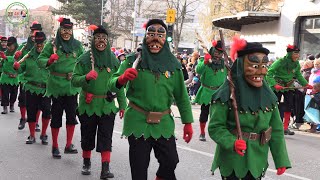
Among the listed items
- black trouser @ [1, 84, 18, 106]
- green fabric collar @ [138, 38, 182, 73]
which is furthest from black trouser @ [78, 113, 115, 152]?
black trouser @ [1, 84, 18, 106]

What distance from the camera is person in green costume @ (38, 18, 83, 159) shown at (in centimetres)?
724

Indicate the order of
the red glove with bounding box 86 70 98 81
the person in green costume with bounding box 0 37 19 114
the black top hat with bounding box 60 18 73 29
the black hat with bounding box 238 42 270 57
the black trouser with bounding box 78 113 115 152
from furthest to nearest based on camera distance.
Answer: the person in green costume with bounding box 0 37 19 114
the black top hat with bounding box 60 18 73 29
the black trouser with bounding box 78 113 115 152
the red glove with bounding box 86 70 98 81
the black hat with bounding box 238 42 270 57

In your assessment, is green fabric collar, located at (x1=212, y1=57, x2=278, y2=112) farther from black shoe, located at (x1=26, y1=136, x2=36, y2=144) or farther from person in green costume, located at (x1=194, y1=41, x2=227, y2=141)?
black shoe, located at (x1=26, y1=136, x2=36, y2=144)

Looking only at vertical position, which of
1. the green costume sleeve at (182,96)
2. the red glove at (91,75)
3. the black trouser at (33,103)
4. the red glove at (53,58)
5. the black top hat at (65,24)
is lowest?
the black trouser at (33,103)

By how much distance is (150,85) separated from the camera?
463 cm

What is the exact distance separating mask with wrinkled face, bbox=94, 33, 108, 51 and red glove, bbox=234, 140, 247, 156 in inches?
119

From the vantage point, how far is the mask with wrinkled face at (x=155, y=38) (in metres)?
4.64

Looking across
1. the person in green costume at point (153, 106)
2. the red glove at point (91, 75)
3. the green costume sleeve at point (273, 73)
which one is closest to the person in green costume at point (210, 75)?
the green costume sleeve at point (273, 73)

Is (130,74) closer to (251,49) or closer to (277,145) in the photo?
(251,49)

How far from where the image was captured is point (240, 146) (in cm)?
370

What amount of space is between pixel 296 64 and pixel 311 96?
1.80 metres

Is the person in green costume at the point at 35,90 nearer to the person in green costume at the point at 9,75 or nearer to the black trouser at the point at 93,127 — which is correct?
the black trouser at the point at 93,127

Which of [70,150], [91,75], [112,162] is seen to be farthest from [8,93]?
[91,75]

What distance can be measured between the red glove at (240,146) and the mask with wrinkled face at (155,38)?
54.7 inches
